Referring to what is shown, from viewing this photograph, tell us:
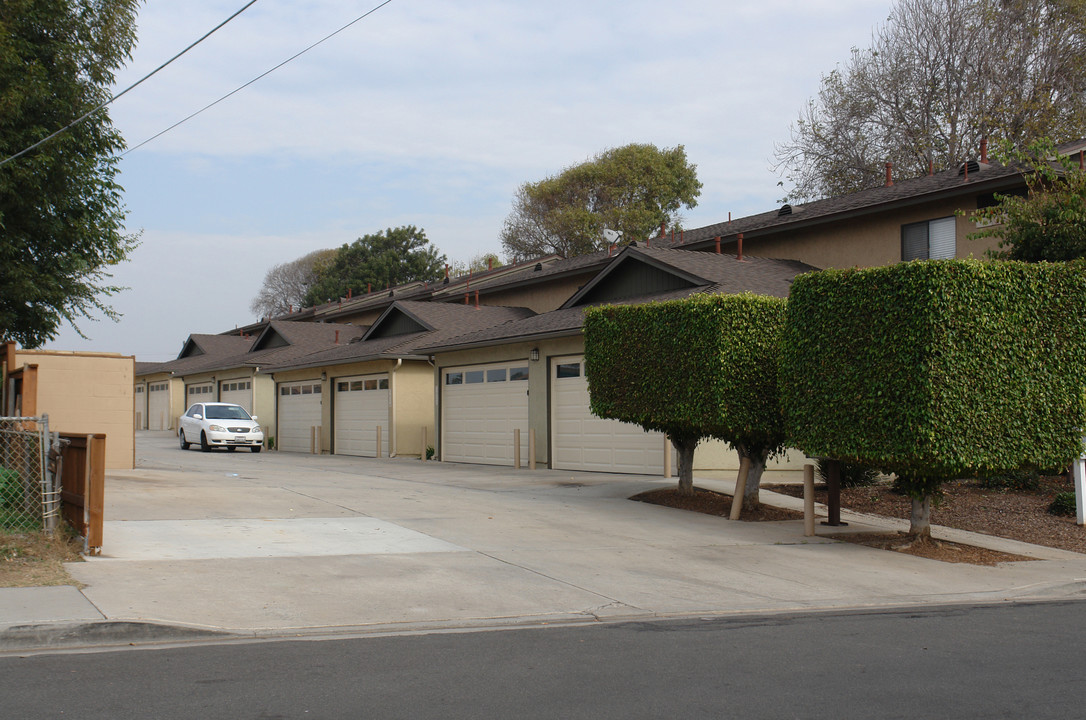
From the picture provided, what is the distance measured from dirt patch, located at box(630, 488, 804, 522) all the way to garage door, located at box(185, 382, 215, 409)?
29.9 meters

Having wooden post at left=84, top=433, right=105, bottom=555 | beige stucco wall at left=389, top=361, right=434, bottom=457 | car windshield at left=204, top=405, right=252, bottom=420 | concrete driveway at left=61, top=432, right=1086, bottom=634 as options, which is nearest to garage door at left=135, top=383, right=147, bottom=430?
car windshield at left=204, top=405, right=252, bottom=420

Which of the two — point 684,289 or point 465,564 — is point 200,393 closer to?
point 684,289

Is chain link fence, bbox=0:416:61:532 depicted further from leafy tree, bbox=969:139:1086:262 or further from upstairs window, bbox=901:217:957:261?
upstairs window, bbox=901:217:957:261

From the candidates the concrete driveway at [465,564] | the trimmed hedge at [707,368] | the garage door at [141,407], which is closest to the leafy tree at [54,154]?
the concrete driveway at [465,564]

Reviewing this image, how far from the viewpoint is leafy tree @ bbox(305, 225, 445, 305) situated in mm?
74250

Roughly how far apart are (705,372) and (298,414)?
22.5 meters

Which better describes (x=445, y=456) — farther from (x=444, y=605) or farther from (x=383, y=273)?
(x=383, y=273)

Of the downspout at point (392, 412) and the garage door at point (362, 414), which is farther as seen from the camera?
the garage door at point (362, 414)

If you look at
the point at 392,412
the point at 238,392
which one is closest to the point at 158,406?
the point at 238,392

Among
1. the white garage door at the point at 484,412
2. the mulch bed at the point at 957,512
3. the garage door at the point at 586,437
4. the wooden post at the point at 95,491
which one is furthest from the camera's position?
the white garage door at the point at 484,412

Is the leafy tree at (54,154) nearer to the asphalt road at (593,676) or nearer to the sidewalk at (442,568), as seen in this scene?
the sidewalk at (442,568)

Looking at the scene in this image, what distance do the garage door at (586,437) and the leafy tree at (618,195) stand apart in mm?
35246

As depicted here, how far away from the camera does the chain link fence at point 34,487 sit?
10078 mm

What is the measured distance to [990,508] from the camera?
15141 mm
